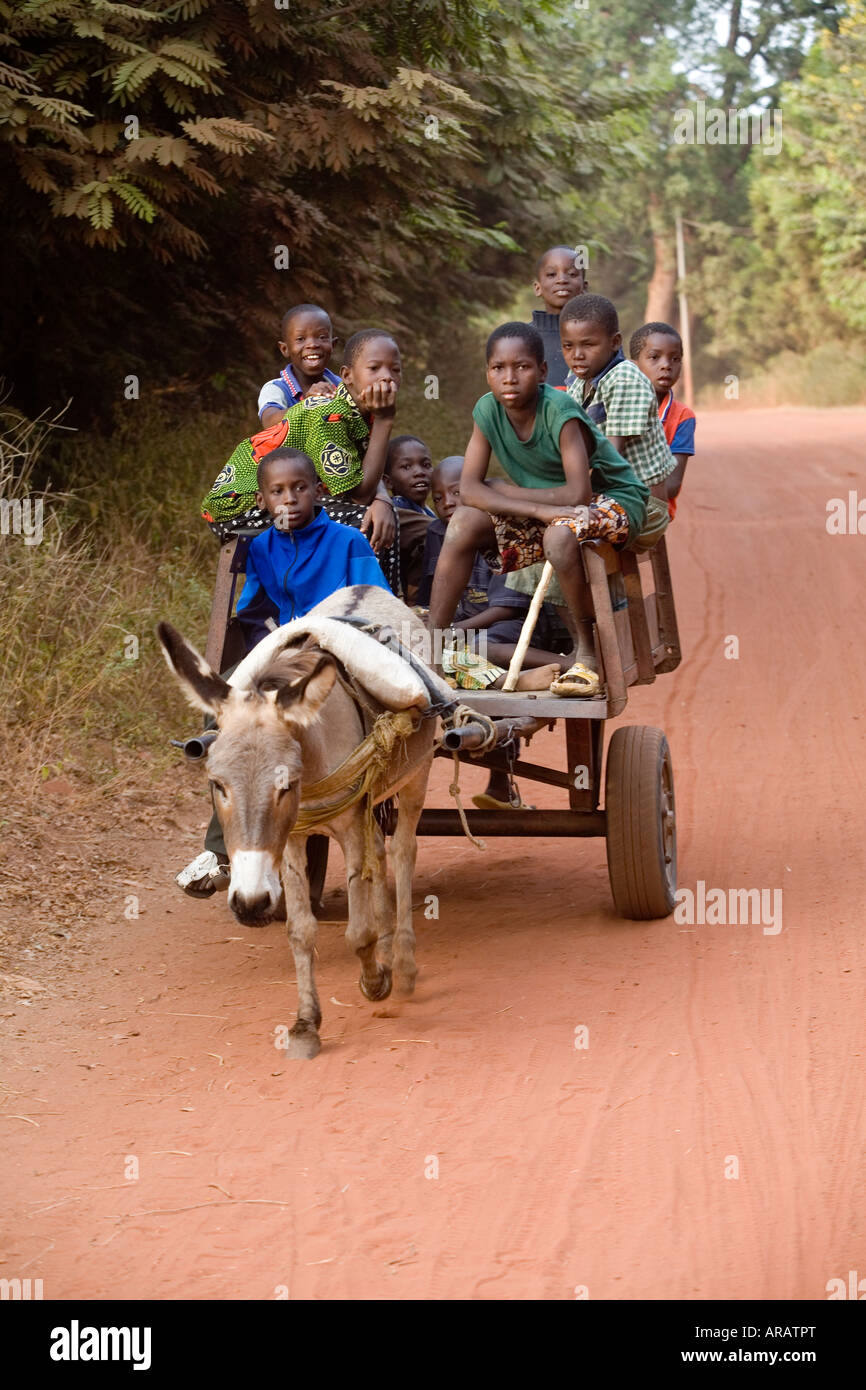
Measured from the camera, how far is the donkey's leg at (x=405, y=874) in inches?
221

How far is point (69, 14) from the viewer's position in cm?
822

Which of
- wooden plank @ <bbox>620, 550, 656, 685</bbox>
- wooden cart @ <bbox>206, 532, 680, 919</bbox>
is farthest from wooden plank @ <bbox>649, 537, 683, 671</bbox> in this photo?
wooden plank @ <bbox>620, 550, 656, 685</bbox>

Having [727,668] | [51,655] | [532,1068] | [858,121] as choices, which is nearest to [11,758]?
[51,655]

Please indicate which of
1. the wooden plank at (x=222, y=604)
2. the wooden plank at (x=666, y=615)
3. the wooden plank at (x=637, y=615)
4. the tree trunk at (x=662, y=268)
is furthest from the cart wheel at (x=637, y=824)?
the tree trunk at (x=662, y=268)

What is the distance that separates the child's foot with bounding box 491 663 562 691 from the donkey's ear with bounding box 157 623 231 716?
1.70 meters

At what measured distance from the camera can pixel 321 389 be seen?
23.7 ft

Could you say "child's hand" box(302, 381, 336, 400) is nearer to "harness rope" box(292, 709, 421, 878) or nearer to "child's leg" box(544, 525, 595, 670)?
"child's leg" box(544, 525, 595, 670)

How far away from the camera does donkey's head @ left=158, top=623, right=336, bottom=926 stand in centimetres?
434

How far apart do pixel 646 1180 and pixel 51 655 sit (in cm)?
524

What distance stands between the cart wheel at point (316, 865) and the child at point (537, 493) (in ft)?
3.59

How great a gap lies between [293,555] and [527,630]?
98 centimetres

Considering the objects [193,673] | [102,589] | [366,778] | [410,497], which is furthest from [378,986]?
[102,589]

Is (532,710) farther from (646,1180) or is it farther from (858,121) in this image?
(858,121)

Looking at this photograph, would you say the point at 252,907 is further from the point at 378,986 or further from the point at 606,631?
the point at 606,631
